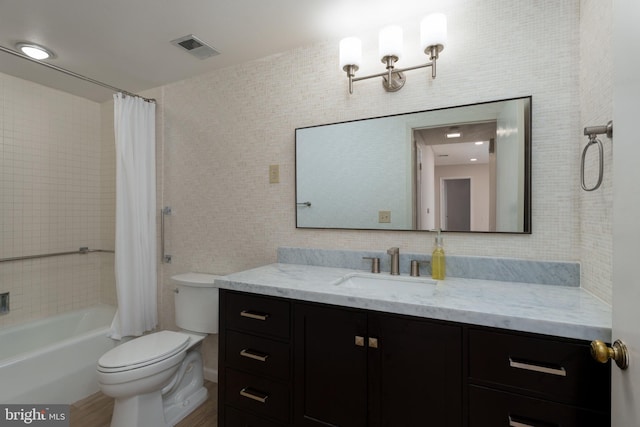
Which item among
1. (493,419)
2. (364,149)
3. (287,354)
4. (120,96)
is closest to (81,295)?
(120,96)

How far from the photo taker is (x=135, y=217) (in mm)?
2303

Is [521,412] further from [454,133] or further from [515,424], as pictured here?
[454,133]

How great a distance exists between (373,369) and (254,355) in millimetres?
575

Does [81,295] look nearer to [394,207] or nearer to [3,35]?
[3,35]

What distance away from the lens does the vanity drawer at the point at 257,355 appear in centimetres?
137

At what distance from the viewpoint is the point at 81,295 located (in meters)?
2.86

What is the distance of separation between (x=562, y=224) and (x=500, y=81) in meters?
0.72

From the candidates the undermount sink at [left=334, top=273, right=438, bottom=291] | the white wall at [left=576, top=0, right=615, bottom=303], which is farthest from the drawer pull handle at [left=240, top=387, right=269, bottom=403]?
the white wall at [left=576, top=0, right=615, bottom=303]

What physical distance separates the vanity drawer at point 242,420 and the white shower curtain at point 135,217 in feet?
3.97

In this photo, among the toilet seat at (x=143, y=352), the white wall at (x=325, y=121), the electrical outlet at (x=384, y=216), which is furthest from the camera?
the electrical outlet at (x=384, y=216)

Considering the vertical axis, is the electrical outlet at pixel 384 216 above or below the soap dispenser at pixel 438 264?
above

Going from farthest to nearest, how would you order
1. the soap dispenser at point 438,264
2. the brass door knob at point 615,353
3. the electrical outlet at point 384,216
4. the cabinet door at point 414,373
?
the electrical outlet at point 384,216, the soap dispenser at point 438,264, the cabinet door at point 414,373, the brass door knob at point 615,353

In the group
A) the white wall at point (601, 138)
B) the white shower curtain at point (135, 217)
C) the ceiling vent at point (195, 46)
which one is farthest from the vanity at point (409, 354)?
the ceiling vent at point (195, 46)

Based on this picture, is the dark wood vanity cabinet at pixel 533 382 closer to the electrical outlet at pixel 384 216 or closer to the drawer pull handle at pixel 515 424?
the drawer pull handle at pixel 515 424
